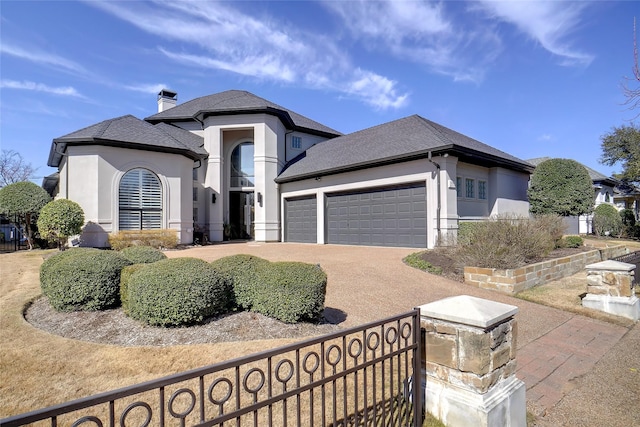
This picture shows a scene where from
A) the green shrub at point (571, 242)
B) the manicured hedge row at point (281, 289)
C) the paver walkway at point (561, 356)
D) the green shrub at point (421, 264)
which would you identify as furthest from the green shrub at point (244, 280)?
Answer: the green shrub at point (571, 242)

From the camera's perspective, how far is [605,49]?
361 inches

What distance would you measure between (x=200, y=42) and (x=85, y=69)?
3701 mm

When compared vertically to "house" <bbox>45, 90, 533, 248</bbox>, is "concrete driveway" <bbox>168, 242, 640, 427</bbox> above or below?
below

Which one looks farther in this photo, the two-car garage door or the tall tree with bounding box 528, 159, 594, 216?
the tall tree with bounding box 528, 159, 594, 216

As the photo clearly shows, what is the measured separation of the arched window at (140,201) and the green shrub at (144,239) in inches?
27.2

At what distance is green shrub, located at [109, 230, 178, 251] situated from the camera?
1345cm

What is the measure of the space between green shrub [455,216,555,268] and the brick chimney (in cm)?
2305

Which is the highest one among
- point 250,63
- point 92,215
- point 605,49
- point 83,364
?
point 250,63

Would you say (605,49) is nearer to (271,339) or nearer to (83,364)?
(271,339)

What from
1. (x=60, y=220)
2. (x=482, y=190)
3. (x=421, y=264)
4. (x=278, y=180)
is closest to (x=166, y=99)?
(x=278, y=180)

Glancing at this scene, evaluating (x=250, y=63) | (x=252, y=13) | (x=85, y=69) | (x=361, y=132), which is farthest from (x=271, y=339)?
(x=361, y=132)

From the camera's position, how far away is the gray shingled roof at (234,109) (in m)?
18.3

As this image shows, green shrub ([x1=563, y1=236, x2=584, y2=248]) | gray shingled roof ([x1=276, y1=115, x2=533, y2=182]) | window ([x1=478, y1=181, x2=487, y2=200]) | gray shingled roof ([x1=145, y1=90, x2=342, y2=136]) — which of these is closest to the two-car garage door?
gray shingled roof ([x1=276, y1=115, x2=533, y2=182])

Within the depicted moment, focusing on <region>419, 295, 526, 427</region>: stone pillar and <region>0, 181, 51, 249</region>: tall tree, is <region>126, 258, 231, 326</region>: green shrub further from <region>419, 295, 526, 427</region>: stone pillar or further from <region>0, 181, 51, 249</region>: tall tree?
<region>0, 181, 51, 249</region>: tall tree
